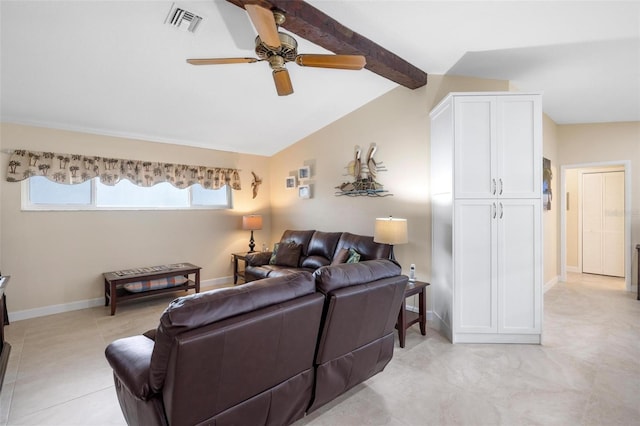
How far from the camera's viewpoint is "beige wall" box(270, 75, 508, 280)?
3721 mm

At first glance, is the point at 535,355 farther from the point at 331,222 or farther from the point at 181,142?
the point at 181,142

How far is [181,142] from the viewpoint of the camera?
4.88 meters

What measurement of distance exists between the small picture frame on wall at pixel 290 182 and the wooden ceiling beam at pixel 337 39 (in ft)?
8.39

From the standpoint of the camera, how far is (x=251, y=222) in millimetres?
5371

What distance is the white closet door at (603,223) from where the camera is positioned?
544 cm

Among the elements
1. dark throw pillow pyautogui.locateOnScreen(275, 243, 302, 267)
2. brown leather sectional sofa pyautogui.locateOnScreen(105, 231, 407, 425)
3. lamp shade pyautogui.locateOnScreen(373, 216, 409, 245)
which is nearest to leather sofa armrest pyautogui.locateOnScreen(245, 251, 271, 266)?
dark throw pillow pyautogui.locateOnScreen(275, 243, 302, 267)

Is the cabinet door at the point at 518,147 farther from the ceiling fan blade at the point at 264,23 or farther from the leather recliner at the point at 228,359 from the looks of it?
the leather recliner at the point at 228,359

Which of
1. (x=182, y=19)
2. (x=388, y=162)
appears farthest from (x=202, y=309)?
(x=388, y=162)

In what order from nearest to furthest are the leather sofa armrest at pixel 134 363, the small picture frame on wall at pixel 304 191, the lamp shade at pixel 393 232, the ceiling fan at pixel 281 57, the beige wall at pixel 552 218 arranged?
the leather sofa armrest at pixel 134 363
the ceiling fan at pixel 281 57
the lamp shade at pixel 393 232
the beige wall at pixel 552 218
the small picture frame on wall at pixel 304 191

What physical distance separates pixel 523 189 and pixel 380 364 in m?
2.11

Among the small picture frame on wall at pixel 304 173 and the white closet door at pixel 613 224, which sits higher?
the small picture frame on wall at pixel 304 173

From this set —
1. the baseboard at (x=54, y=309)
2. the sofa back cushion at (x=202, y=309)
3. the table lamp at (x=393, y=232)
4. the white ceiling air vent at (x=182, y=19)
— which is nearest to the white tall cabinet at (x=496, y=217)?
the table lamp at (x=393, y=232)

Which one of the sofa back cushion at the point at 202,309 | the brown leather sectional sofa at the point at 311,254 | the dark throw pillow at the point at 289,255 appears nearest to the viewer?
the sofa back cushion at the point at 202,309

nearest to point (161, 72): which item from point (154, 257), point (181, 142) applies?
point (181, 142)
